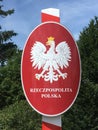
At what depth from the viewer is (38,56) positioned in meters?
6.27

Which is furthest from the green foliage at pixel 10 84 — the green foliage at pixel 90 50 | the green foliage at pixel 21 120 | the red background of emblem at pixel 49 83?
the red background of emblem at pixel 49 83

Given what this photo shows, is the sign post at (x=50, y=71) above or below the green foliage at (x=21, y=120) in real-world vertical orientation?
above

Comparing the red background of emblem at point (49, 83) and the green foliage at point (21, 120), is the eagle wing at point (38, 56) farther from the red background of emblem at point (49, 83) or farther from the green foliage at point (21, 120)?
the green foliage at point (21, 120)

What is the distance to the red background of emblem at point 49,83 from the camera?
6242 mm

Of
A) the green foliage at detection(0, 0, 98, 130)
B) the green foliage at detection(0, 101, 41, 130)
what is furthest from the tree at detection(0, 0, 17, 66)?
the green foliage at detection(0, 101, 41, 130)

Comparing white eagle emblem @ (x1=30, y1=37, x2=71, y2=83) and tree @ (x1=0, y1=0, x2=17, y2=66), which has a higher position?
tree @ (x1=0, y1=0, x2=17, y2=66)

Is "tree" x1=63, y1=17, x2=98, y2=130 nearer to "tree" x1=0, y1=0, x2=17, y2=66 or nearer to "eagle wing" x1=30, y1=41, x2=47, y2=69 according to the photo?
"eagle wing" x1=30, y1=41, x2=47, y2=69

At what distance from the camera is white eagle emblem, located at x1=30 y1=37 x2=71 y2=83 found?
6.23 meters

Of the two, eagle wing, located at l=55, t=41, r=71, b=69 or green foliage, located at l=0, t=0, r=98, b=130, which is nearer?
eagle wing, located at l=55, t=41, r=71, b=69

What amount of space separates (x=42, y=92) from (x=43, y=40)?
702mm

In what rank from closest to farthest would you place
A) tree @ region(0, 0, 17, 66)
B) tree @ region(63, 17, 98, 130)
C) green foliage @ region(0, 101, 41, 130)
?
1. green foliage @ region(0, 101, 41, 130)
2. tree @ region(63, 17, 98, 130)
3. tree @ region(0, 0, 17, 66)

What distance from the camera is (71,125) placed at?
12578 mm

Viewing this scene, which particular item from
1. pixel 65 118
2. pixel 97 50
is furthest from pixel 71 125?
pixel 97 50

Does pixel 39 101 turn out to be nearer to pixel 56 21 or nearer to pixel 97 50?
pixel 56 21
